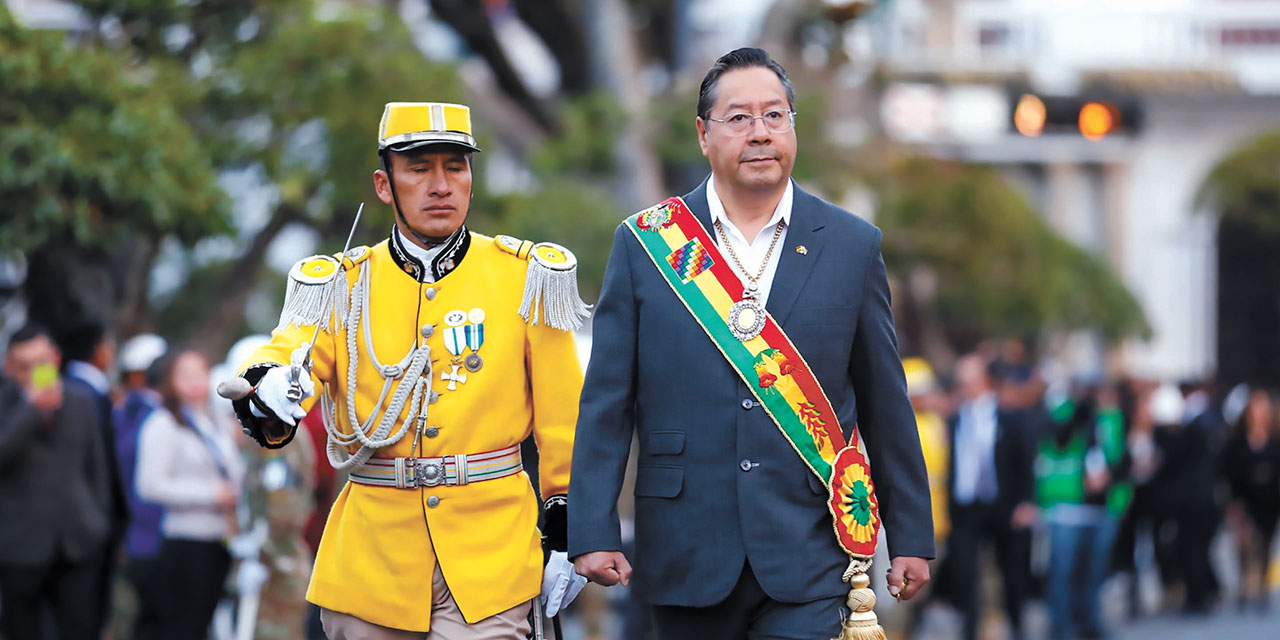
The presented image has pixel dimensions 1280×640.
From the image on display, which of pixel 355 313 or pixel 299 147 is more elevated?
pixel 299 147

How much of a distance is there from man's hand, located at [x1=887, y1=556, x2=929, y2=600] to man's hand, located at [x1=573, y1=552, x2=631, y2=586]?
69cm

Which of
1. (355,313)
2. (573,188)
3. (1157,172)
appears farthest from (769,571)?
(1157,172)

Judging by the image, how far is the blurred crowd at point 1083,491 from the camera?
11.9 meters

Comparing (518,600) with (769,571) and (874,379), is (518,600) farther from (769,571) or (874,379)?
(874,379)

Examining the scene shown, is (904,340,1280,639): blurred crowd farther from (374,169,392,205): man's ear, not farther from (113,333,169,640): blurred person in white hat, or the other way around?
(374,169,392,205): man's ear

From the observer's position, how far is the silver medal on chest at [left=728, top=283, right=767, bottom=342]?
4.99 meters

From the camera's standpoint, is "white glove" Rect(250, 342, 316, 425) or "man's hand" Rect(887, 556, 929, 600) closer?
"white glove" Rect(250, 342, 316, 425)

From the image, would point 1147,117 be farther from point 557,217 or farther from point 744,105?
point 744,105

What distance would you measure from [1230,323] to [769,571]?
49.1 metres

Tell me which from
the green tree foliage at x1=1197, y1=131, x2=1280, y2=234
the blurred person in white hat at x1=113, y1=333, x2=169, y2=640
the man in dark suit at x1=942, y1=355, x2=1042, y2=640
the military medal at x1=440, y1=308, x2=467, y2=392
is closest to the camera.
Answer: the military medal at x1=440, y1=308, x2=467, y2=392

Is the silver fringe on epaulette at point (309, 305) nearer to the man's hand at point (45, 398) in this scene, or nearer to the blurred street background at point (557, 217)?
the blurred street background at point (557, 217)

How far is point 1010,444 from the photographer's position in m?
11.9

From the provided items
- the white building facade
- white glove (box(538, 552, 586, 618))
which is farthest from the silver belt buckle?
the white building facade

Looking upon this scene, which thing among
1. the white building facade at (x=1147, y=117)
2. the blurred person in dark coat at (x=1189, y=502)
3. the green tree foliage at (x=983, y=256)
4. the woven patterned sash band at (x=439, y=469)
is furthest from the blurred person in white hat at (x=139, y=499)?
the white building facade at (x=1147, y=117)
